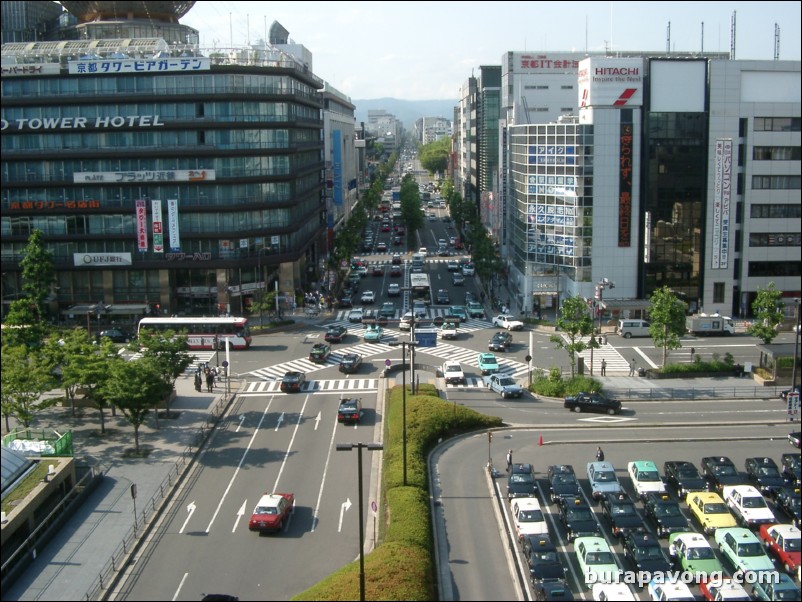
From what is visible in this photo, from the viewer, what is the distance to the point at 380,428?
44562mm

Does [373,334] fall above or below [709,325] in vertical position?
below

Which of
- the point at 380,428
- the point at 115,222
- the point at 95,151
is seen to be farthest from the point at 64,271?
the point at 380,428

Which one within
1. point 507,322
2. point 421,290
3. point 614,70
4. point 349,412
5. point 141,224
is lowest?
point 349,412

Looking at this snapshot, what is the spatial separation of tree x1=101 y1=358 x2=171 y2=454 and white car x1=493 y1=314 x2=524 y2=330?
1323 inches

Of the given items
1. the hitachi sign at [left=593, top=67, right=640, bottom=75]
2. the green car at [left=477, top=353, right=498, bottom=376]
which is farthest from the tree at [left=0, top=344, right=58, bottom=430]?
the hitachi sign at [left=593, top=67, right=640, bottom=75]

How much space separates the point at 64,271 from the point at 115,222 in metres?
6.30

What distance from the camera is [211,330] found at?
64.1m

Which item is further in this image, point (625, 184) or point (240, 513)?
point (625, 184)

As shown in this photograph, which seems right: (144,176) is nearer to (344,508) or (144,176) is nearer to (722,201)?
(344,508)

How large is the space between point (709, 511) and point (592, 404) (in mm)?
14716

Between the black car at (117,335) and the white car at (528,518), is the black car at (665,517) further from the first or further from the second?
the black car at (117,335)

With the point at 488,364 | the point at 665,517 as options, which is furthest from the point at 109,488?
the point at 488,364

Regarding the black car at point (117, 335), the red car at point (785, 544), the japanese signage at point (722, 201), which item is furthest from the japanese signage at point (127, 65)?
the red car at point (785, 544)

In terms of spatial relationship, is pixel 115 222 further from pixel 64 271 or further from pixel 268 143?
pixel 268 143
